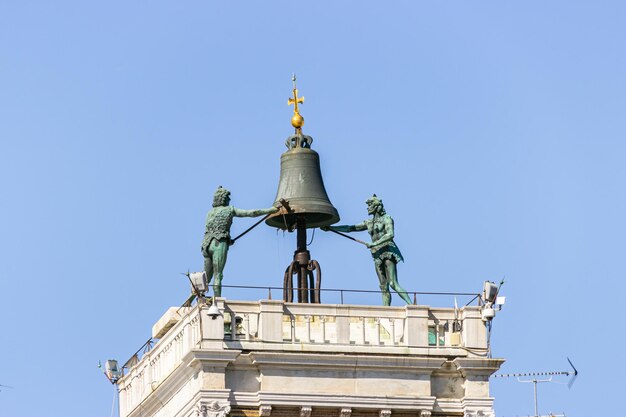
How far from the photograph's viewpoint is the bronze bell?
311 ft

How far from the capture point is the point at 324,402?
294 feet

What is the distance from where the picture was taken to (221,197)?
9388cm

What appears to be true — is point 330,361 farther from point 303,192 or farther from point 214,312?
point 303,192

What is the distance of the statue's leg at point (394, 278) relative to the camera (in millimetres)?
93500

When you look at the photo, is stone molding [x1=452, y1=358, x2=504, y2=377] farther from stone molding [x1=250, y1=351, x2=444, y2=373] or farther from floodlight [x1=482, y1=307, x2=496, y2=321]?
floodlight [x1=482, y1=307, x2=496, y2=321]

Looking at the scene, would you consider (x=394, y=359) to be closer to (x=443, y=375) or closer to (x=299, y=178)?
(x=443, y=375)

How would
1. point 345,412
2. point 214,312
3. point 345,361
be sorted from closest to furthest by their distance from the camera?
point 214,312, point 345,412, point 345,361

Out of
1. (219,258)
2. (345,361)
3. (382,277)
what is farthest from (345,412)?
(219,258)

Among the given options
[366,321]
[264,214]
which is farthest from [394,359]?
[264,214]

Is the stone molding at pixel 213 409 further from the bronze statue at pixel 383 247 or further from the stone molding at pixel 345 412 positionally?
the bronze statue at pixel 383 247

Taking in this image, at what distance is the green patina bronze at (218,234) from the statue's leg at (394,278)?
478 centimetres

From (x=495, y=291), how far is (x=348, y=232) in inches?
260

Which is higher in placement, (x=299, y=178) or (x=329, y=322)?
(x=299, y=178)

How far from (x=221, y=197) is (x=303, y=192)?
2939 millimetres
